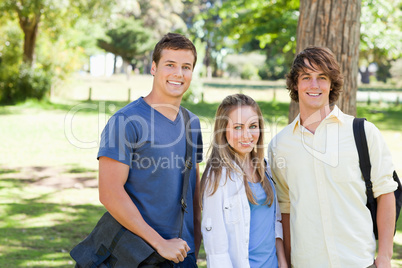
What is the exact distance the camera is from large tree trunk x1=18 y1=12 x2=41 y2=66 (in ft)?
68.7

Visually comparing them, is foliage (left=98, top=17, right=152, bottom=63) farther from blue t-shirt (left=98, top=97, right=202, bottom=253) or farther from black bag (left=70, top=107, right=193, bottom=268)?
black bag (left=70, top=107, right=193, bottom=268)

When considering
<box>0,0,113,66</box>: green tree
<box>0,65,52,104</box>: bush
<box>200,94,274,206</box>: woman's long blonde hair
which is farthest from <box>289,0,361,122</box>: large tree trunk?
<box>0,65,52,104</box>: bush

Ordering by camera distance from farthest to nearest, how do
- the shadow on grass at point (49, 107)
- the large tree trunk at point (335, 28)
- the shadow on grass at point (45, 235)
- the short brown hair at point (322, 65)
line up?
the shadow on grass at point (49, 107), the shadow on grass at point (45, 235), the large tree trunk at point (335, 28), the short brown hair at point (322, 65)

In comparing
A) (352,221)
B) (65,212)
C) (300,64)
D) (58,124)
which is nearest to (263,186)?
(352,221)

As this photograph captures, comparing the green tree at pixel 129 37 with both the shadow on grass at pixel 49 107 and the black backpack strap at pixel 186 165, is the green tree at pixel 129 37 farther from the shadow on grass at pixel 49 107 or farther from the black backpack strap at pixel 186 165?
the black backpack strap at pixel 186 165

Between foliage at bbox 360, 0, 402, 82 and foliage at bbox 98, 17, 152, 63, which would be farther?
foliage at bbox 98, 17, 152, 63

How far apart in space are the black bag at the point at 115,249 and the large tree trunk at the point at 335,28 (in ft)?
8.91

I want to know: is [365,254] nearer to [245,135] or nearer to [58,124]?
[245,135]

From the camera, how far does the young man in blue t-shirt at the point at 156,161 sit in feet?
8.55

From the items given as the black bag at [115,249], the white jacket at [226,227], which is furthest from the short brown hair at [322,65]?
the black bag at [115,249]

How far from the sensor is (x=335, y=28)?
188 inches

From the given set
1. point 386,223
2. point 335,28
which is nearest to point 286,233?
point 386,223

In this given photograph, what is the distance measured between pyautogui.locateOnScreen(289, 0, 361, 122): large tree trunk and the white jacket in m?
2.51

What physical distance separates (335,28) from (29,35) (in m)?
19.2
